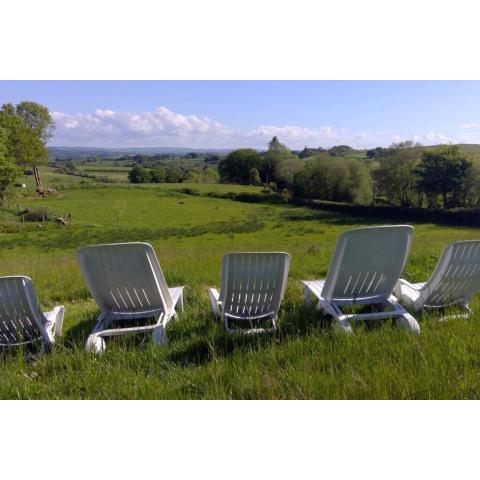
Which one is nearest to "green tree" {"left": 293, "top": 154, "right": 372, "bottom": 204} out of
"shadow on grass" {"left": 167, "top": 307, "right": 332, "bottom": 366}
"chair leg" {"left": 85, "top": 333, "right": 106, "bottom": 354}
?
"shadow on grass" {"left": 167, "top": 307, "right": 332, "bottom": 366}

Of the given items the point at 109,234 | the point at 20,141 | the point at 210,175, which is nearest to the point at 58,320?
the point at 109,234

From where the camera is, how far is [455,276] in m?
3.26

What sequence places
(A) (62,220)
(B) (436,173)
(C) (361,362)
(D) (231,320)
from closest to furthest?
1. (C) (361,362)
2. (D) (231,320)
3. (A) (62,220)
4. (B) (436,173)

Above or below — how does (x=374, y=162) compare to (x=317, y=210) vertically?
above

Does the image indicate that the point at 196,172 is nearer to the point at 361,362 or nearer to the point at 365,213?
the point at 365,213

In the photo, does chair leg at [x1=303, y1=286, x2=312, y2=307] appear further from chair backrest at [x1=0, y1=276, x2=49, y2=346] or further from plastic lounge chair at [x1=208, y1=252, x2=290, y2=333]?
chair backrest at [x1=0, y1=276, x2=49, y2=346]

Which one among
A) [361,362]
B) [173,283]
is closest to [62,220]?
[173,283]

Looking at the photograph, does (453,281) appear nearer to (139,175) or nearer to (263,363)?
(263,363)

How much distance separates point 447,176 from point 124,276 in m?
→ 69.9

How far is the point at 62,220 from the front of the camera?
176 feet

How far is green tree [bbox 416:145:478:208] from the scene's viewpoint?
198ft

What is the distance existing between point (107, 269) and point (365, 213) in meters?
64.9

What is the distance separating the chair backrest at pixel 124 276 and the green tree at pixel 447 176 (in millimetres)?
67368

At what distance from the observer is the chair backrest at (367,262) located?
3219mm
